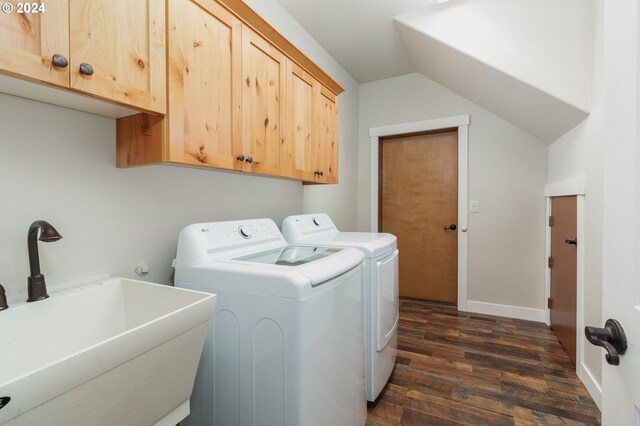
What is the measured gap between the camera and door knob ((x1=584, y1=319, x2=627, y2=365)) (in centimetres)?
55

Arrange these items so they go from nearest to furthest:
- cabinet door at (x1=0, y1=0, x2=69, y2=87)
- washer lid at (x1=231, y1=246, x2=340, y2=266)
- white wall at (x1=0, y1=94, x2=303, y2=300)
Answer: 1. cabinet door at (x1=0, y1=0, x2=69, y2=87)
2. white wall at (x1=0, y1=94, x2=303, y2=300)
3. washer lid at (x1=231, y1=246, x2=340, y2=266)

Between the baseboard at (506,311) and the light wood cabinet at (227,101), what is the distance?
2.41m

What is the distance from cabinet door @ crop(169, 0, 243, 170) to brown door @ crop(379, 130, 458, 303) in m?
2.54

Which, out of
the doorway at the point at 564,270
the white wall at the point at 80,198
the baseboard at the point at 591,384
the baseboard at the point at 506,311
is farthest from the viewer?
the baseboard at the point at 506,311

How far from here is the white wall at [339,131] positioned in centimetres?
227

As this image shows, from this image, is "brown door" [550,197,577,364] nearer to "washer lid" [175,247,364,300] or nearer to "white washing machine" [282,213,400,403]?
"white washing machine" [282,213,400,403]

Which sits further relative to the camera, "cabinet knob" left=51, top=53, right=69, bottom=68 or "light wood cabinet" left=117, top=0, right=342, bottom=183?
"light wood cabinet" left=117, top=0, right=342, bottom=183

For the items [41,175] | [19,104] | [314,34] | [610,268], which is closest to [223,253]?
[41,175]

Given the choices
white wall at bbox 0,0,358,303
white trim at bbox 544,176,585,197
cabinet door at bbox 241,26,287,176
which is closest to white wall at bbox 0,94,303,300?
white wall at bbox 0,0,358,303

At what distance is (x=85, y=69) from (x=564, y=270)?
3.07 metres

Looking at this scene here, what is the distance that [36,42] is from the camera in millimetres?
727

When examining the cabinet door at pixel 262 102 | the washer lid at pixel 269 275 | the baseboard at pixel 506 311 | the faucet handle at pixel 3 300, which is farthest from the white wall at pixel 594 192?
the faucet handle at pixel 3 300

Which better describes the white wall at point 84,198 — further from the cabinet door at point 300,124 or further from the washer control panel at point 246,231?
the cabinet door at point 300,124

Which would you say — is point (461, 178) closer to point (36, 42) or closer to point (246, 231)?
point (246, 231)
